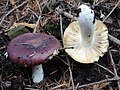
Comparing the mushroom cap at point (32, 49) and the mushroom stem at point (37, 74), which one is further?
the mushroom stem at point (37, 74)

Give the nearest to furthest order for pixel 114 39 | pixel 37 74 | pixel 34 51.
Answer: pixel 34 51 → pixel 37 74 → pixel 114 39

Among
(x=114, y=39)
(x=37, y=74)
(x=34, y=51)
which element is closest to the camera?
(x=34, y=51)

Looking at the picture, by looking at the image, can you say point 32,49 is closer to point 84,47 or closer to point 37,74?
point 37,74

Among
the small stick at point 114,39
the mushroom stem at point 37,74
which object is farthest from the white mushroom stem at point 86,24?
the mushroom stem at point 37,74

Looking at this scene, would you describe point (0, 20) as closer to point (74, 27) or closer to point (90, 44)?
point (74, 27)

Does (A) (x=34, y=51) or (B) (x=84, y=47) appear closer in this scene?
(A) (x=34, y=51)

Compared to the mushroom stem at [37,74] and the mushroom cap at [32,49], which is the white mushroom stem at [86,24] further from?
the mushroom stem at [37,74]

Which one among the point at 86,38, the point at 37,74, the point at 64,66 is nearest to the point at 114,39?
the point at 86,38
